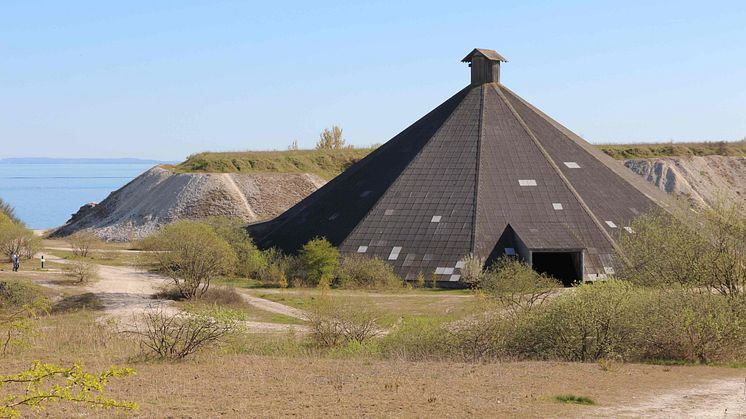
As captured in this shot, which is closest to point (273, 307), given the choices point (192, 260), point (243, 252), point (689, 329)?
point (192, 260)

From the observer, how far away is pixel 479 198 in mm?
55219

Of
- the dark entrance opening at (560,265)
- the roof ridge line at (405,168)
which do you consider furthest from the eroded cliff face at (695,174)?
the dark entrance opening at (560,265)

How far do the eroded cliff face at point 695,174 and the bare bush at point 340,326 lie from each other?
71522mm

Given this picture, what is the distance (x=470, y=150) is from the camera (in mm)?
60094

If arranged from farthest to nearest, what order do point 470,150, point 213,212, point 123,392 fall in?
point 213,212
point 470,150
point 123,392

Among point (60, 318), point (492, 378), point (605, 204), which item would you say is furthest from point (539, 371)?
point (605, 204)

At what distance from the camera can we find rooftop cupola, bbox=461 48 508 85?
66438 millimetres

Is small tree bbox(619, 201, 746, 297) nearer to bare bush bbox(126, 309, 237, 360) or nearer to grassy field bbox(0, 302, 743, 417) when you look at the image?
grassy field bbox(0, 302, 743, 417)

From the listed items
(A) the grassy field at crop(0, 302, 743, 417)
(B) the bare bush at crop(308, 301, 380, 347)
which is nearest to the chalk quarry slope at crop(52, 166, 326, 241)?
(B) the bare bush at crop(308, 301, 380, 347)

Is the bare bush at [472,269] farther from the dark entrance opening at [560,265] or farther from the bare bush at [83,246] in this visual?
the bare bush at [83,246]

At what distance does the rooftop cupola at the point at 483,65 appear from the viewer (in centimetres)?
6644

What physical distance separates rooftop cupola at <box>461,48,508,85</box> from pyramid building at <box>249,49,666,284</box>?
7 cm

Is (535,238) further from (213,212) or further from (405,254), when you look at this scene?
A: (213,212)

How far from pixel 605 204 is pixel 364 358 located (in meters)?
33.1
